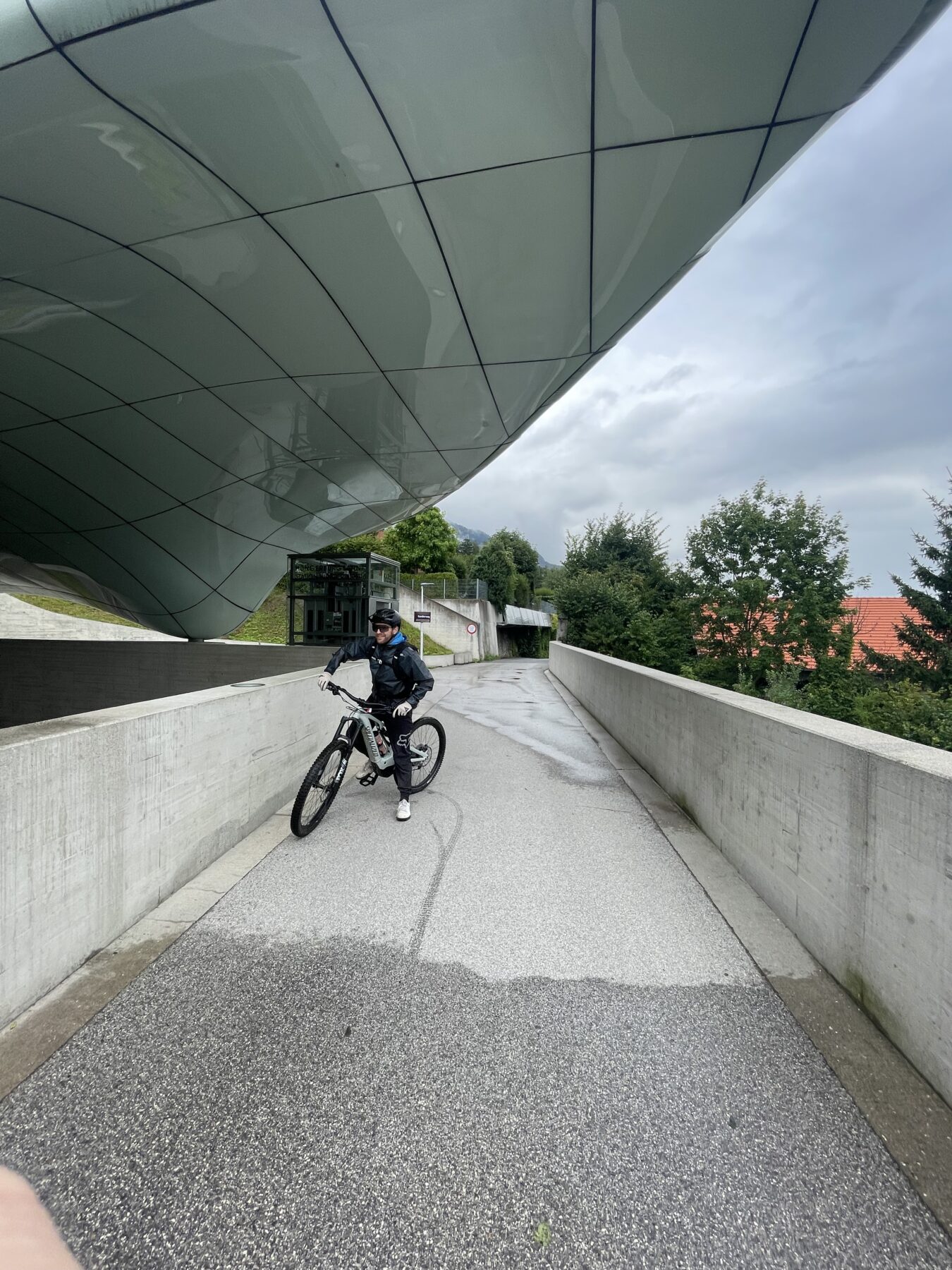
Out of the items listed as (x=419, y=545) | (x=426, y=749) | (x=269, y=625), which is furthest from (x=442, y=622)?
(x=426, y=749)

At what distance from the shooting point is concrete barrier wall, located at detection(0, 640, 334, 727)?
1220 centimetres

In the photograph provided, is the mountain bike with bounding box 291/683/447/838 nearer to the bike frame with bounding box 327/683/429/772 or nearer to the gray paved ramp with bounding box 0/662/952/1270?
the bike frame with bounding box 327/683/429/772

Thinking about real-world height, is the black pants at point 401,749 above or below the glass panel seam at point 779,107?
below

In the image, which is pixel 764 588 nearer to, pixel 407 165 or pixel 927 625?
pixel 927 625

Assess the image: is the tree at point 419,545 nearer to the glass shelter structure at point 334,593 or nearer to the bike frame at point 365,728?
the glass shelter structure at point 334,593

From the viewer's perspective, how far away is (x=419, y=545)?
45.5 metres

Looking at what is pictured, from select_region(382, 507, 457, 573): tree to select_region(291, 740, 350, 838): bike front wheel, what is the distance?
133ft

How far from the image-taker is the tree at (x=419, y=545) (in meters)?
45.3

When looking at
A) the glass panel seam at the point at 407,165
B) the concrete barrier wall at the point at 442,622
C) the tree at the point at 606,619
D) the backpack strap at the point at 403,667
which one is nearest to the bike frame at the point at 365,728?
the backpack strap at the point at 403,667

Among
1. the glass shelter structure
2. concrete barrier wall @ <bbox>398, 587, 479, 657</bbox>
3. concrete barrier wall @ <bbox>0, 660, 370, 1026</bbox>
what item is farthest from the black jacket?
concrete barrier wall @ <bbox>398, 587, 479, 657</bbox>

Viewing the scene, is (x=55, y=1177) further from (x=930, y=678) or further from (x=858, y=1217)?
(x=930, y=678)

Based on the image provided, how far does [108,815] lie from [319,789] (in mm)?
1861

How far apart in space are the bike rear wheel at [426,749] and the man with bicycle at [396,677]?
0.47 m

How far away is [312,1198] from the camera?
160 centimetres
